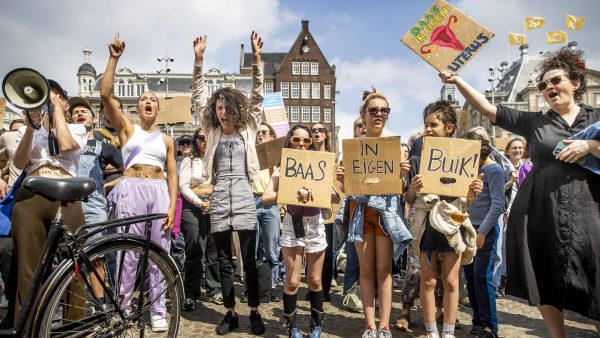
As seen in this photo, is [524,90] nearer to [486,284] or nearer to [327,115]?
[327,115]

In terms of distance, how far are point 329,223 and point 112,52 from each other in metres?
3.35

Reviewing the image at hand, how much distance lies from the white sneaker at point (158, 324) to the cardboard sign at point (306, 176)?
150 centimetres

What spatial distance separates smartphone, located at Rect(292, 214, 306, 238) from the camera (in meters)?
4.03

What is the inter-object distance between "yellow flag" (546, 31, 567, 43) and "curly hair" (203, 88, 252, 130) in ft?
87.4

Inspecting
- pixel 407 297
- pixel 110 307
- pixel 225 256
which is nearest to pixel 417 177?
pixel 407 297

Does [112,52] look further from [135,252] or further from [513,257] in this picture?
[513,257]

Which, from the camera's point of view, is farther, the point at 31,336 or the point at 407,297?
the point at 407,297

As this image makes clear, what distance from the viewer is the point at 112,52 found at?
3881 mm

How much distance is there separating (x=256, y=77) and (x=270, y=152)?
57.6 inches

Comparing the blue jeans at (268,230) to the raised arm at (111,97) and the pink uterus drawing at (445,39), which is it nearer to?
the raised arm at (111,97)

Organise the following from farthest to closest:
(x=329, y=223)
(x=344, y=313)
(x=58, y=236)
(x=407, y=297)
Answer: (x=329, y=223), (x=344, y=313), (x=407, y=297), (x=58, y=236)

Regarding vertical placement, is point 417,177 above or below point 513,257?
above

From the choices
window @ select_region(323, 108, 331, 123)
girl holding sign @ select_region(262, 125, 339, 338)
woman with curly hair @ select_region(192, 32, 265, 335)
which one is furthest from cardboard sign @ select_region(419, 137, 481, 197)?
window @ select_region(323, 108, 331, 123)

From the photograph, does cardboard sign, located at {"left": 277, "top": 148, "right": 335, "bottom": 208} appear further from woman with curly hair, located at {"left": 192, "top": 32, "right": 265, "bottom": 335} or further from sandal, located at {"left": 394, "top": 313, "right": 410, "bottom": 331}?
sandal, located at {"left": 394, "top": 313, "right": 410, "bottom": 331}
